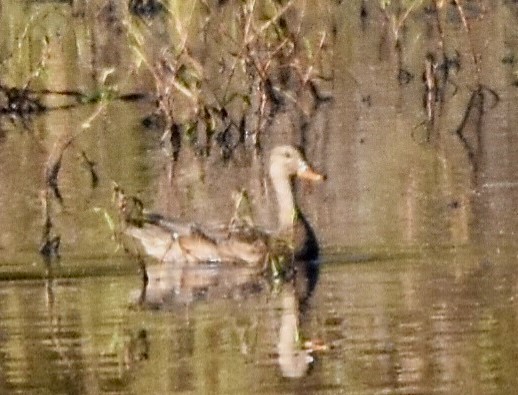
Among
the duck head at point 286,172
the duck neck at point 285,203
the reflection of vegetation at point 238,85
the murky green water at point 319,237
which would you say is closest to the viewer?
the murky green water at point 319,237

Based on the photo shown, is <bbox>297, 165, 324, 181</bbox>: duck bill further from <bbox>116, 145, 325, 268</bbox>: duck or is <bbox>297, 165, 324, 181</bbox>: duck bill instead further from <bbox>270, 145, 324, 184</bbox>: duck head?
<bbox>116, 145, 325, 268</bbox>: duck

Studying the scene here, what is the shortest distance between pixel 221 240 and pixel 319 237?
1.66ft

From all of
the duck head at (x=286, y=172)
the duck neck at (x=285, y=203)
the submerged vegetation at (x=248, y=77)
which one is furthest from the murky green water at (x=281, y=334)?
the submerged vegetation at (x=248, y=77)

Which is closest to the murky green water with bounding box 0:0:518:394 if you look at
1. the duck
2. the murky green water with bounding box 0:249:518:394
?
the murky green water with bounding box 0:249:518:394

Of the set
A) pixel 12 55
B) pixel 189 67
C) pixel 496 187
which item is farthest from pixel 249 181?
pixel 12 55

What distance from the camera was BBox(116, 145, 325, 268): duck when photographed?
973cm

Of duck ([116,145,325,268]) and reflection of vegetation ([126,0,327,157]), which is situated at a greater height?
reflection of vegetation ([126,0,327,157])

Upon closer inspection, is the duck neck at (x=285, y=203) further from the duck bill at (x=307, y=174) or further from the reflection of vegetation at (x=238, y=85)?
the reflection of vegetation at (x=238, y=85)

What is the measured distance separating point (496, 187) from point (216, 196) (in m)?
1.34

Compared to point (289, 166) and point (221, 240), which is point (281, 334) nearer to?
point (221, 240)

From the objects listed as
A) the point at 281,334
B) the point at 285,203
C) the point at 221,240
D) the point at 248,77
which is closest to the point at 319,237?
the point at 285,203

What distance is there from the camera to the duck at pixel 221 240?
9.73 meters

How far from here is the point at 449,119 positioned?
1427 cm

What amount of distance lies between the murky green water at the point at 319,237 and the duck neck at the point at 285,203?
160 millimetres
